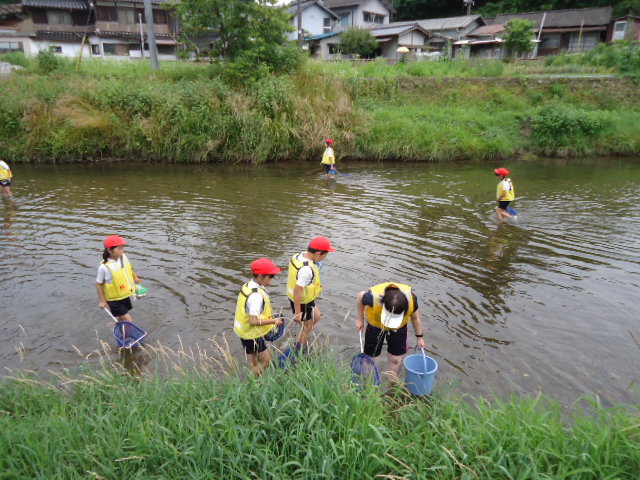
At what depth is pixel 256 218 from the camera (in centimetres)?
1231

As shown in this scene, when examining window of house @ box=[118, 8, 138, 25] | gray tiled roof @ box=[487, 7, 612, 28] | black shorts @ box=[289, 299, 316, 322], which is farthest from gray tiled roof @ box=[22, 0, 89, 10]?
black shorts @ box=[289, 299, 316, 322]

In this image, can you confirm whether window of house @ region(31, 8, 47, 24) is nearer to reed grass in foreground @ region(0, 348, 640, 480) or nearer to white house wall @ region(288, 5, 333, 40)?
white house wall @ region(288, 5, 333, 40)

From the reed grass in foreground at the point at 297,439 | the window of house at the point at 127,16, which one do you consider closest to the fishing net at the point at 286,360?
the reed grass in foreground at the point at 297,439

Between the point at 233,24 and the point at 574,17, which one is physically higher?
the point at 574,17

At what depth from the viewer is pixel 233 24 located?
2145 centimetres

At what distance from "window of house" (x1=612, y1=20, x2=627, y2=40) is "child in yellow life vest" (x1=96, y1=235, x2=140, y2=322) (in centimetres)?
4924

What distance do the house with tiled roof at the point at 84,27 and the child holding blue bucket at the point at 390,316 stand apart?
41.3 metres

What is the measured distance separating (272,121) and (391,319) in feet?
55.8

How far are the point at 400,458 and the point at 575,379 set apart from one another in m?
3.45

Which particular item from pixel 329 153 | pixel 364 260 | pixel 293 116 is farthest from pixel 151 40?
pixel 364 260

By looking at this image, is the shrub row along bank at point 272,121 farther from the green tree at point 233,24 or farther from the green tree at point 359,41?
the green tree at point 359,41

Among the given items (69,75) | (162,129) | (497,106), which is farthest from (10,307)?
(497,106)

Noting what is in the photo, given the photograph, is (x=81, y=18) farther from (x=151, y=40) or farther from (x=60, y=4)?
(x=151, y=40)

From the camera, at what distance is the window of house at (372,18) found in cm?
5065
